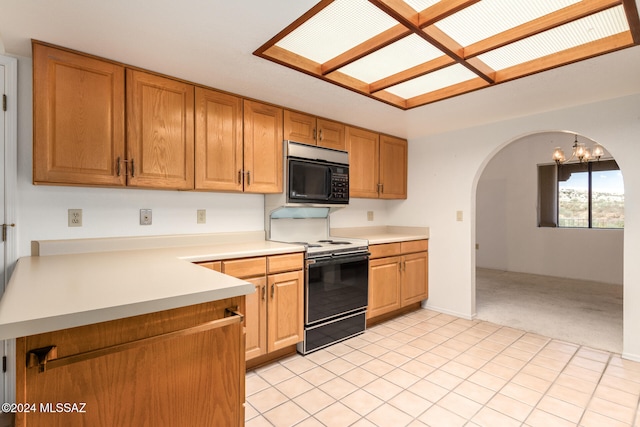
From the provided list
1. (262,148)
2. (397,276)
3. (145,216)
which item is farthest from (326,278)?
(145,216)

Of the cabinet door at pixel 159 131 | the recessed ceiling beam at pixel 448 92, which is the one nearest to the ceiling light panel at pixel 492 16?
the recessed ceiling beam at pixel 448 92

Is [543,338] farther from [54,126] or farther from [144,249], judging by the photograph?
[54,126]

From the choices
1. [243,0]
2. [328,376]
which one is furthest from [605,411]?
[243,0]

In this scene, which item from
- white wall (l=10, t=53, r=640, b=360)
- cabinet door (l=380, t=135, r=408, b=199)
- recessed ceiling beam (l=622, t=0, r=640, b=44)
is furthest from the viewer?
cabinet door (l=380, t=135, r=408, b=199)

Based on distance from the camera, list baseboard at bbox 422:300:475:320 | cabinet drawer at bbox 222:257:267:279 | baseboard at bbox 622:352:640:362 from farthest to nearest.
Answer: baseboard at bbox 422:300:475:320, baseboard at bbox 622:352:640:362, cabinet drawer at bbox 222:257:267:279

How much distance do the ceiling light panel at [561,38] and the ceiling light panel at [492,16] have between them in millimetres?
197

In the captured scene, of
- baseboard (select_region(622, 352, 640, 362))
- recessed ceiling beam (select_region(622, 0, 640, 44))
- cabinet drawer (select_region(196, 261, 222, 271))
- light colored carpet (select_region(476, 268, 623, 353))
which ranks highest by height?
recessed ceiling beam (select_region(622, 0, 640, 44))

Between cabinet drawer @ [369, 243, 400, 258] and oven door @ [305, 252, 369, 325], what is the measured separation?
0.51 feet

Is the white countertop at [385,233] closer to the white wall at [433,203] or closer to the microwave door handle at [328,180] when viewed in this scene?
the white wall at [433,203]

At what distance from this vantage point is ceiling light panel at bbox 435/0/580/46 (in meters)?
1.60

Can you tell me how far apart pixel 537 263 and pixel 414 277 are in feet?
12.9

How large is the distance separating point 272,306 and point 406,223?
2332 millimetres

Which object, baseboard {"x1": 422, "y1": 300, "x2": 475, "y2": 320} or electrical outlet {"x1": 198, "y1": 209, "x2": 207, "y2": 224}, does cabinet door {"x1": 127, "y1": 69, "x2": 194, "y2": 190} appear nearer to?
electrical outlet {"x1": 198, "y1": 209, "x2": 207, "y2": 224}

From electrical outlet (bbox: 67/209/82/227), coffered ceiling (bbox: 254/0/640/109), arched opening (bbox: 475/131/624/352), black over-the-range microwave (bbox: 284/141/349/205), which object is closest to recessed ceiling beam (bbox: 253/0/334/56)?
coffered ceiling (bbox: 254/0/640/109)
